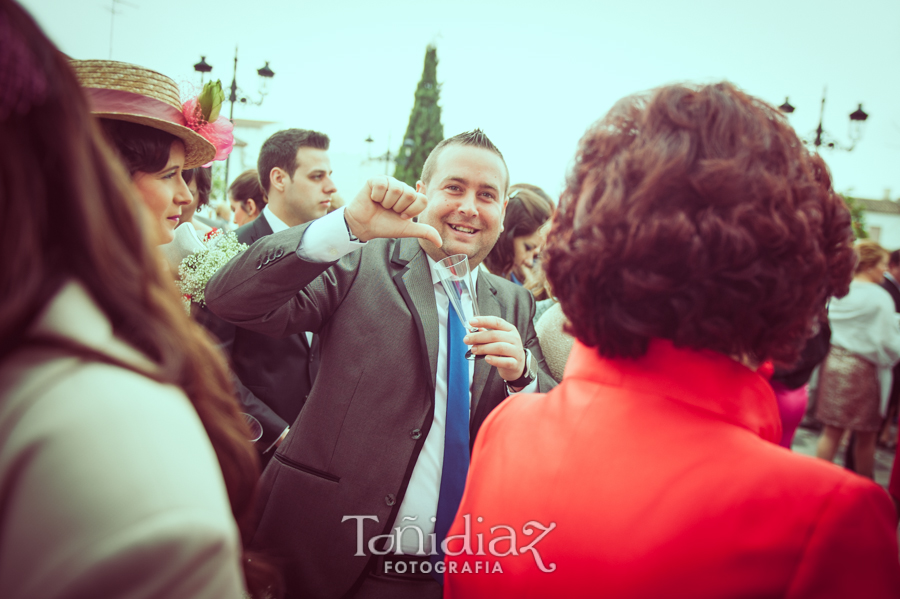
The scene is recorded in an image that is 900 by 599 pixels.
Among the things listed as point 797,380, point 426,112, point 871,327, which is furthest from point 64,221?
point 426,112

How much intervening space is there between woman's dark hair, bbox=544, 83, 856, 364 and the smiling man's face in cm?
141

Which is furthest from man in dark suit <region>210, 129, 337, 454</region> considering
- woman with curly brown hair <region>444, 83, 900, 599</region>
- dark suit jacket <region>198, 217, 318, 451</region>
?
woman with curly brown hair <region>444, 83, 900, 599</region>

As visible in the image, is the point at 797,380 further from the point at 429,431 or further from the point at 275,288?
the point at 275,288

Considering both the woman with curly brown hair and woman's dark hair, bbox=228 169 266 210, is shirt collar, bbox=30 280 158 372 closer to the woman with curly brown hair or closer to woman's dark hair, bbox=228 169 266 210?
the woman with curly brown hair

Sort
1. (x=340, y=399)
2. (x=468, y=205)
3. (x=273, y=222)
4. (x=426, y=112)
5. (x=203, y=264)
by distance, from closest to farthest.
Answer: (x=340, y=399) → (x=468, y=205) → (x=203, y=264) → (x=273, y=222) → (x=426, y=112)

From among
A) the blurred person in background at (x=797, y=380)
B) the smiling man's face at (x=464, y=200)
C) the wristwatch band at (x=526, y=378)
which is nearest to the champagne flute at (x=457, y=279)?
the wristwatch band at (x=526, y=378)

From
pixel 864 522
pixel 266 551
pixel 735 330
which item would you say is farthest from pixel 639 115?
pixel 266 551

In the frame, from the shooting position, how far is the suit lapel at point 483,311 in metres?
2.30

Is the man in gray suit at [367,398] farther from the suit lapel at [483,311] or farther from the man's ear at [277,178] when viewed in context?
the man's ear at [277,178]

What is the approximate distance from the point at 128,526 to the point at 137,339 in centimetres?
25

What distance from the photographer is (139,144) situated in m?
2.04

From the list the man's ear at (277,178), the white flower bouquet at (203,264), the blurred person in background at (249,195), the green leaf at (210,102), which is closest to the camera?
the green leaf at (210,102)

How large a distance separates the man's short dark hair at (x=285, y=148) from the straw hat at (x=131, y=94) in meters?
2.44

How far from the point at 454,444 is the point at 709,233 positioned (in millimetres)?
1438
